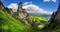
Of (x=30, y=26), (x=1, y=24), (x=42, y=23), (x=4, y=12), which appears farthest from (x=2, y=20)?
(x=42, y=23)

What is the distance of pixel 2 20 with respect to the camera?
33500mm

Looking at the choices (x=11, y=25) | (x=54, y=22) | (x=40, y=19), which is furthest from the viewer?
(x=40, y=19)

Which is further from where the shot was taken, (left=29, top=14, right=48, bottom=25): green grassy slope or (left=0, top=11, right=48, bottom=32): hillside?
(left=29, top=14, right=48, bottom=25): green grassy slope

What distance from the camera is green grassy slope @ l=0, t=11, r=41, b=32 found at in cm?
3284

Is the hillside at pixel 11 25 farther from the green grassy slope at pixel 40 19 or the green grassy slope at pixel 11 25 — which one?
the green grassy slope at pixel 40 19

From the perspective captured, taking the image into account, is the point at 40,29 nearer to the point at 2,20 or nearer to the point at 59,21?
the point at 59,21

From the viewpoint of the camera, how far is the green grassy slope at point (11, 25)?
32844mm

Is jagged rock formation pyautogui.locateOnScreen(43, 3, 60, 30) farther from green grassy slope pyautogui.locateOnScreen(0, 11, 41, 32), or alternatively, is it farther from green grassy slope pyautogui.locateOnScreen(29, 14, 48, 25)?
green grassy slope pyautogui.locateOnScreen(0, 11, 41, 32)

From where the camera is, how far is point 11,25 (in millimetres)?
33438

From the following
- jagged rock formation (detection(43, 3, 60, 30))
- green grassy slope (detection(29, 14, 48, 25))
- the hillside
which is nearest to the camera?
the hillside

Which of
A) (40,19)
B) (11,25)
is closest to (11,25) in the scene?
(11,25)

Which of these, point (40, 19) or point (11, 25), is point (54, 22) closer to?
point (40, 19)

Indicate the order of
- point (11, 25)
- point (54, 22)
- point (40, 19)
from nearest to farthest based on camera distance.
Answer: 1. point (11, 25)
2. point (54, 22)
3. point (40, 19)

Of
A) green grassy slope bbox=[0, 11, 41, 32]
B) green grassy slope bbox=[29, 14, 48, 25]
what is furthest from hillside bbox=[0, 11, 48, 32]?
green grassy slope bbox=[29, 14, 48, 25]
